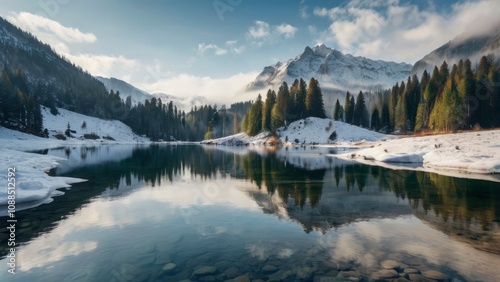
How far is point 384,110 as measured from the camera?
129125 mm

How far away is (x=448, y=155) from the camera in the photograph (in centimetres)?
3903

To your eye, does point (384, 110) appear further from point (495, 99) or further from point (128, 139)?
point (128, 139)

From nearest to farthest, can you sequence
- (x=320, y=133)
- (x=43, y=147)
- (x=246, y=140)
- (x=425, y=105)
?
(x=43, y=147)
(x=425, y=105)
(x=320, y=133)
(x=246, y=140)

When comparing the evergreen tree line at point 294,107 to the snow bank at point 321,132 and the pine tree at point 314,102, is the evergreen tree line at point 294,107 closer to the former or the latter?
the pine tree at point 314,102

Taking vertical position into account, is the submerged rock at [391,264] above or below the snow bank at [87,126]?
below

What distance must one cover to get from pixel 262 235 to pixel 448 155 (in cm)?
3817

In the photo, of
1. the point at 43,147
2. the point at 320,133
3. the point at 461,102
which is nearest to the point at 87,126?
the point at 43,147

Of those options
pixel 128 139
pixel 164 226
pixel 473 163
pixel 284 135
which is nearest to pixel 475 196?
pixel 473 163

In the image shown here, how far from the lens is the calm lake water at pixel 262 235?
9.66 meters

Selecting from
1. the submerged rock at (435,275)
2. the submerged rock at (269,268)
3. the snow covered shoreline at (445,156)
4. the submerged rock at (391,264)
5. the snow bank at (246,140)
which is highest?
the snow bank at (246,140)

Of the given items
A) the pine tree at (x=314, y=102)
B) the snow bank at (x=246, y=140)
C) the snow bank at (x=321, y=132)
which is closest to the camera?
the snow bank at (x=321, y=132)

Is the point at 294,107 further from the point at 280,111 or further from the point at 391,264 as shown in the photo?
the point at 391,264

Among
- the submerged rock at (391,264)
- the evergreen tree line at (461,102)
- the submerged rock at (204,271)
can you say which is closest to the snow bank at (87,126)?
the submerged rock at (204,271)

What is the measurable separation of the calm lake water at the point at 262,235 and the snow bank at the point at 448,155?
442 inches
